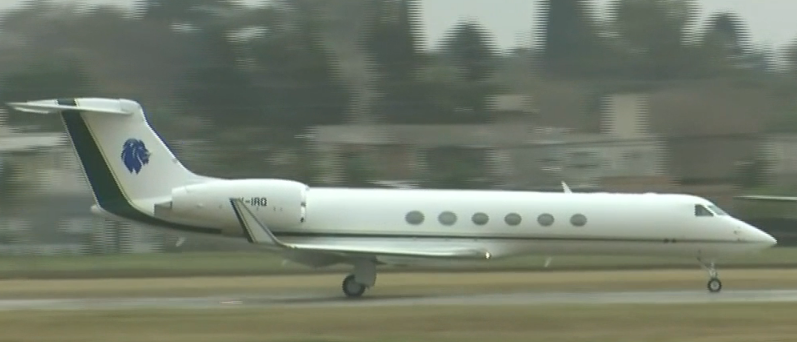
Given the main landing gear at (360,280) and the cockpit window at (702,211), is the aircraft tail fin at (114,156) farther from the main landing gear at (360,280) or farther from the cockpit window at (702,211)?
the cockpit window at (702,211)

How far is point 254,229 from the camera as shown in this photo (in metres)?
22.0

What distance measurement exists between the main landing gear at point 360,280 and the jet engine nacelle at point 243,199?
1.51 meters

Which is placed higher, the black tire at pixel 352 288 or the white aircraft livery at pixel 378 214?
the white aircraft livery at pixel 378 214

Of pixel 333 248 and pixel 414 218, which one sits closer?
pixel 333 248

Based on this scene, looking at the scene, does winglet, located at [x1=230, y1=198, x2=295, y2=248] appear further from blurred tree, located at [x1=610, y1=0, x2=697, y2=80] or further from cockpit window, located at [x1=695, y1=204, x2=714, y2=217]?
blurred tree, located at [x1=610, y1=0, x2=697, y2=80]

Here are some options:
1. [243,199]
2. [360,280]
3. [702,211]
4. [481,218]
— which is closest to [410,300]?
[360,280]

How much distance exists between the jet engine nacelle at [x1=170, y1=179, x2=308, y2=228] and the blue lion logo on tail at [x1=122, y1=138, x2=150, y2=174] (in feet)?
4.15

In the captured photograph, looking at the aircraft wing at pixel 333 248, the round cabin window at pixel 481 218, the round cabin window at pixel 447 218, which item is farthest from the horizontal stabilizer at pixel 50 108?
the round cabin window at pixel 481 218

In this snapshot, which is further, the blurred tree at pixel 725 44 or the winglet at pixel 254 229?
the blurred tree at pixel 725 44

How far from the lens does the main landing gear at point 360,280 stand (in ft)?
74.7

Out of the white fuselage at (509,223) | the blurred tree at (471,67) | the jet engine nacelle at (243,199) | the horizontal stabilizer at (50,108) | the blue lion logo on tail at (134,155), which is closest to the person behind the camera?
the jet engine nacelle at (243,199)

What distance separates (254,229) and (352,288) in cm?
225

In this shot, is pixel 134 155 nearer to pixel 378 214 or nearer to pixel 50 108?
pixel 50 108

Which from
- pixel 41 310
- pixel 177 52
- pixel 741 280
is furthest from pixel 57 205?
pixel 741 280
